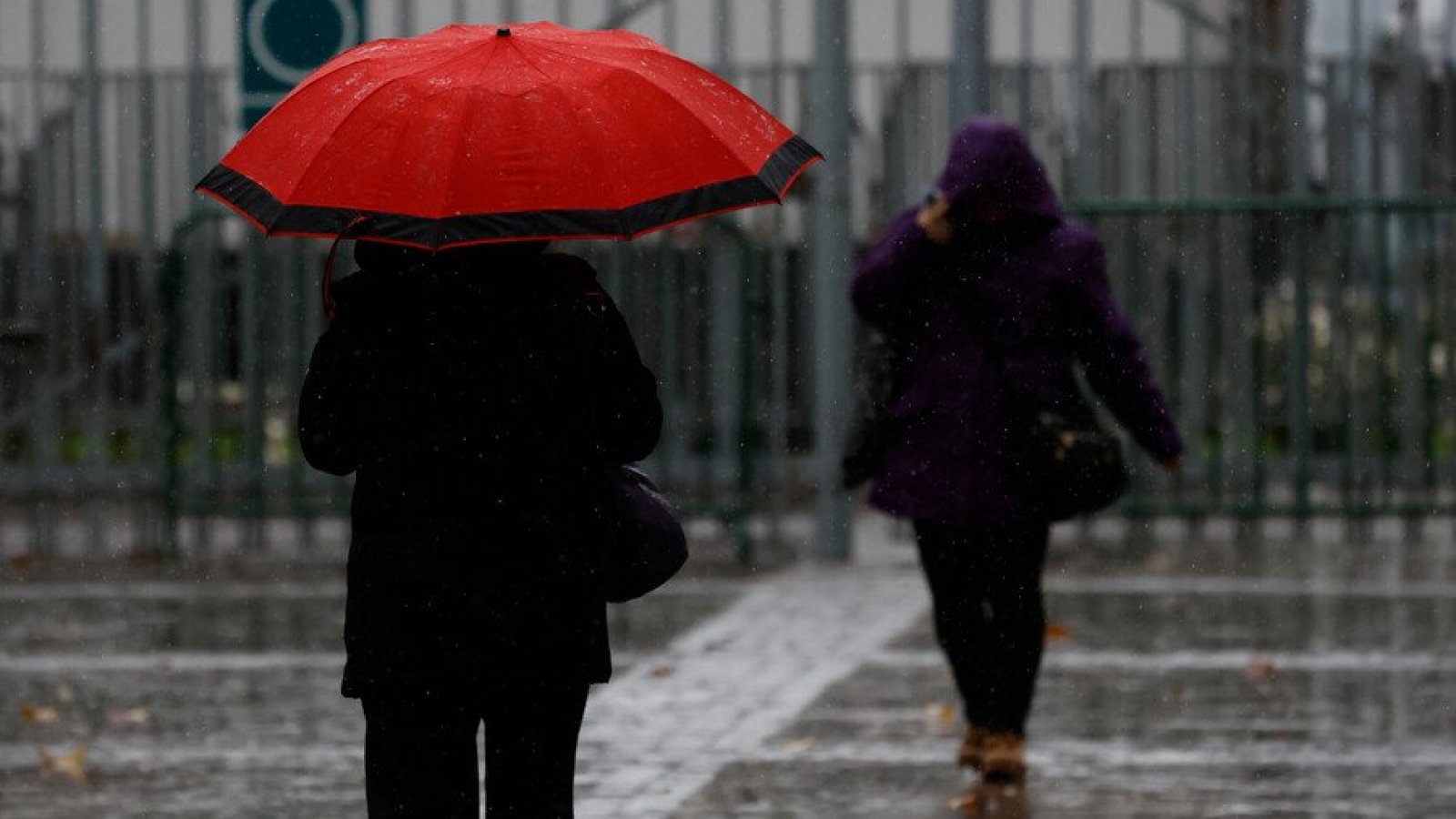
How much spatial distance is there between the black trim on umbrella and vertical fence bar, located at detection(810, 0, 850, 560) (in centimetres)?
707

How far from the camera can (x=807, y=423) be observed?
12500 millimetres

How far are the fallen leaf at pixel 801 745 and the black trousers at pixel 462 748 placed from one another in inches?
115

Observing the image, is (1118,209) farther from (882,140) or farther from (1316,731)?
(1316,731)

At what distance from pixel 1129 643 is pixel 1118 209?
9.98 ft

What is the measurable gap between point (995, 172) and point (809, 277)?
570 centimetres

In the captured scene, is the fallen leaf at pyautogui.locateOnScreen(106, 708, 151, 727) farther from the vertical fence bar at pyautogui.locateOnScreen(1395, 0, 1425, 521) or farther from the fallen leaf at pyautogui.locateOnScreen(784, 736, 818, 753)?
the vertical fence bar at pyautogui.locateOnScreen(1395, 0, 1425, 521)

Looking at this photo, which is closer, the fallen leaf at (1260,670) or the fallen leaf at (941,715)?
the fallen leaf at (941,715)

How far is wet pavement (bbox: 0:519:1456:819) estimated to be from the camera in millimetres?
6918

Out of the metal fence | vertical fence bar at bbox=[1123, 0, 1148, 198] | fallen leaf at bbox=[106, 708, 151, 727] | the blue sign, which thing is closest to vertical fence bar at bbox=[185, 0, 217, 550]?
the metal fence

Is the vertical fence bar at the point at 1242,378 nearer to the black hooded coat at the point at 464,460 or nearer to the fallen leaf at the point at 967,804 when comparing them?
the fallen leaf at the point at 967,804

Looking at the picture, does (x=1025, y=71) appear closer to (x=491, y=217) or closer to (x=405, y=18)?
(x=405, y=18)

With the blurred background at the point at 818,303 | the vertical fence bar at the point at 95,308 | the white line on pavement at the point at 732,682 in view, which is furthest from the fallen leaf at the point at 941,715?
the vertical fence bar at the point at 95,308

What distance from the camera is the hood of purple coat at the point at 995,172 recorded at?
22.4 feet

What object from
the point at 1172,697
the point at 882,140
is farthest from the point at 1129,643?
the point at 882,140
